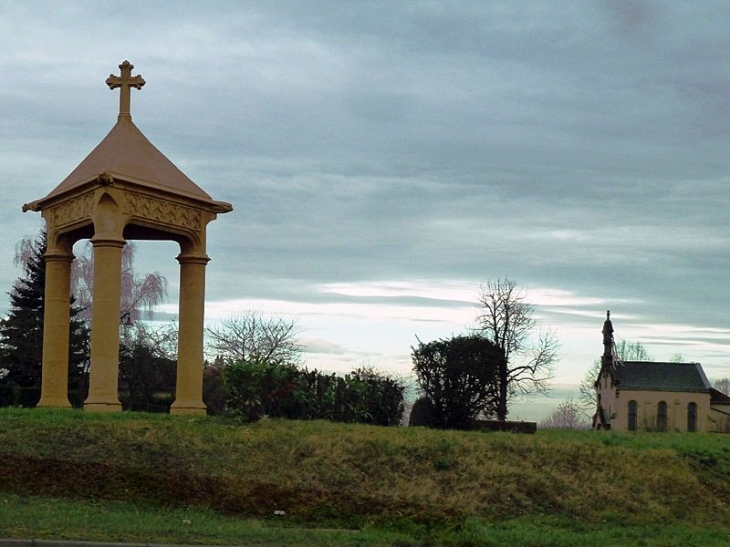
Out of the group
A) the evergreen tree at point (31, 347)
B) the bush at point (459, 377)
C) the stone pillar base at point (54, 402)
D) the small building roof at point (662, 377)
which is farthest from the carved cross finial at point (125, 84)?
the small building roof at point (662, 377)

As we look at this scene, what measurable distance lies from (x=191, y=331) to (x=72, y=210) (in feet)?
11.8

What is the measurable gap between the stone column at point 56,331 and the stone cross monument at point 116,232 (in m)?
0.02

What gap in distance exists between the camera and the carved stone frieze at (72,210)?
1936cm

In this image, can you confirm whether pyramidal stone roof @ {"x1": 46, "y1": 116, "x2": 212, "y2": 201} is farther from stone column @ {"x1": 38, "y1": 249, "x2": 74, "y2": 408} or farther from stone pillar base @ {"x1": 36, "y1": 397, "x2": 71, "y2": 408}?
stone pillar base @ {"x1": 36, "y1": 397, "x2": 71, "y2": 408}

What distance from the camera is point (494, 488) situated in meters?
15.4

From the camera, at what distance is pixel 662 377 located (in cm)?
6844

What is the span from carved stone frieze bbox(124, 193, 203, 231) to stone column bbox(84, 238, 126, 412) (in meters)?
0.78

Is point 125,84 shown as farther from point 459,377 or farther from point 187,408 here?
point 459,377

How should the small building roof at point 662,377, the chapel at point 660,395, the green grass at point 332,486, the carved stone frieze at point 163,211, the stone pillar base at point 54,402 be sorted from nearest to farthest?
the green grass at point 332,486
the carved stone frieze at point 163,211
the stone pillar base at point 54,402
the chapel at point 660,395
the small building roof at point 662,377

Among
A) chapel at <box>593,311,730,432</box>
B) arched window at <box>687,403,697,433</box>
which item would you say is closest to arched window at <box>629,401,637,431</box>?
chapel at <box>593,311,730,432</box>

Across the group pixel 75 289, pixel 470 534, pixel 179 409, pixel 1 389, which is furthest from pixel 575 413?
pixel 470 534

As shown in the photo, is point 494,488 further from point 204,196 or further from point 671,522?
point 204,196

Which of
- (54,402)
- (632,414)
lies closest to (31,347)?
(54,402)

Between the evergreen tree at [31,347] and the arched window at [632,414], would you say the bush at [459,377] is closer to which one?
the evergreen tree at [31,347]
